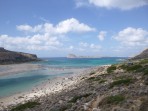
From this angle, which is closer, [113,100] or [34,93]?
[113,100]

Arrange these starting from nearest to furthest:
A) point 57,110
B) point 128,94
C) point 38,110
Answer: point 128,94
point 57,110
point 38,110

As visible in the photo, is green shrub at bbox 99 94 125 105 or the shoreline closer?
green shrub at bbox 99 94 125 105

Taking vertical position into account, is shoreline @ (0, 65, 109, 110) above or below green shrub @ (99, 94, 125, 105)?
below

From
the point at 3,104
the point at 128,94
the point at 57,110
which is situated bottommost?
the point at 3,104

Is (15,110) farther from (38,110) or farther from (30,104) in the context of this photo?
(38,110)

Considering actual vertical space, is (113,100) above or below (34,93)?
above

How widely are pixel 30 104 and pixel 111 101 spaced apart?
43.4 feet

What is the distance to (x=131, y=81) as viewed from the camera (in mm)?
25781

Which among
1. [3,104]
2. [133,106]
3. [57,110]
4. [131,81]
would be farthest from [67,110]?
[3,104]

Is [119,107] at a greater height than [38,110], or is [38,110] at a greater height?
[119,107]

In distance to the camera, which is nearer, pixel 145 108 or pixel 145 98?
pixel 145 108

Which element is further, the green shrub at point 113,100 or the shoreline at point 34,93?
the shoreline at point 34,93

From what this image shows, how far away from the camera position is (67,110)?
60.3ft

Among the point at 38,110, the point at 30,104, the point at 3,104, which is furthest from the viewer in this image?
the point at 3,104
